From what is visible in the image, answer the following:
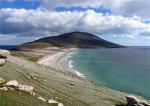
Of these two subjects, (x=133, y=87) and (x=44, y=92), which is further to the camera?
(x=133, y=87)

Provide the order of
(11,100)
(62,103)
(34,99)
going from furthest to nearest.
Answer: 1. (62,103)
2. (34,99)
3. (11,100)

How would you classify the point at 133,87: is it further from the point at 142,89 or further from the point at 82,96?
the point at 82,96

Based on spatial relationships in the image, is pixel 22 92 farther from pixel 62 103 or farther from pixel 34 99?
pixel 62 103

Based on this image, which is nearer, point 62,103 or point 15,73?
point 62,103

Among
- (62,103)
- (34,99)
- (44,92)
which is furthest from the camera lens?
(44,92)

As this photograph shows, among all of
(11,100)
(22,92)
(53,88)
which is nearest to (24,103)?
(11,100)

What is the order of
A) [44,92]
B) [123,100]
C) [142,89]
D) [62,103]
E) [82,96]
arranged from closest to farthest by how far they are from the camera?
[62,103], [44,92], [82,96], [123,100], [142,89]

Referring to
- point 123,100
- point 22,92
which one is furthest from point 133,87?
point 22,92

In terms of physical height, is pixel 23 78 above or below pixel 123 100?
above

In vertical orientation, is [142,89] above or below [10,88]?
below
